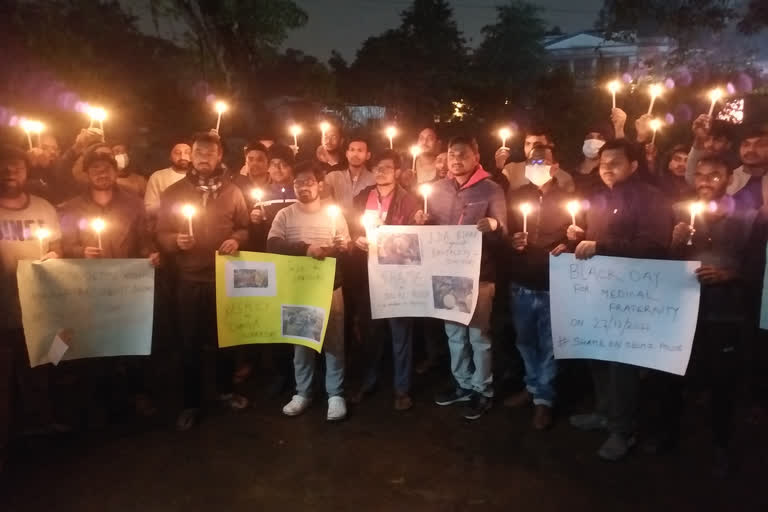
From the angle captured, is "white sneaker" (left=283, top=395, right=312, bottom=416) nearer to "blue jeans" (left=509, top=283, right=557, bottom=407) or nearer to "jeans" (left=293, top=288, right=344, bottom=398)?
"jeans" (left=293, top=288, right=344, bottom=398)

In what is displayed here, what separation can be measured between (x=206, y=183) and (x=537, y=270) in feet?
8.81

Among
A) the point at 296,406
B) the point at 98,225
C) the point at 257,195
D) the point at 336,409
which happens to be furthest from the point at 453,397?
the point at 98,225

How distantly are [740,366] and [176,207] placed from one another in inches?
166

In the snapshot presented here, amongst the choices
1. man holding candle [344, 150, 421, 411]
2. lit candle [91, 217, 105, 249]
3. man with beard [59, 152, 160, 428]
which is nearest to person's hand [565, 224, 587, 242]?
man holding candle [344, 150, 421, 411]

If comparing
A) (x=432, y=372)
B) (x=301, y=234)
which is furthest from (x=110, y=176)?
(x=432, y=372)

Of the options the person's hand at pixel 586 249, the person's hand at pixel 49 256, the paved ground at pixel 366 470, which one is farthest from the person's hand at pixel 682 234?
the person's hand at pixel 49 256

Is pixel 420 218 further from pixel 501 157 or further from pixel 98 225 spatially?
pixel 98 225

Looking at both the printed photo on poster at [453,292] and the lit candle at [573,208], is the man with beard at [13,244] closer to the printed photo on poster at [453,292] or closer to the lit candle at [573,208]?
the printed photo on poster at [453,292]

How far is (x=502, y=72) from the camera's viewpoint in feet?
143

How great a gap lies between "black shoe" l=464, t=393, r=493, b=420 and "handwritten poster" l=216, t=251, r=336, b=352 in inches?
53.1

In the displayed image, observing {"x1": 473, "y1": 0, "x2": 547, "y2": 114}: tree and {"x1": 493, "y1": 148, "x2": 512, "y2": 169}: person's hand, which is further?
{"x1": 473, "y1": 0, "x2": 547, "y2": 114}: tree

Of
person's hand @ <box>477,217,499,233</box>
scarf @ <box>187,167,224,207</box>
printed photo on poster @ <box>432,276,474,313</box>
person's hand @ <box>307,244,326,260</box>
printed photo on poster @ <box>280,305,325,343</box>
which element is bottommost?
printed photo on poster @ <box>280,305,325,343</box>

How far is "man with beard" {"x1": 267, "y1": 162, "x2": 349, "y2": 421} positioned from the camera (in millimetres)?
4641

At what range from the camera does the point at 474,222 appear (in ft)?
15.1
